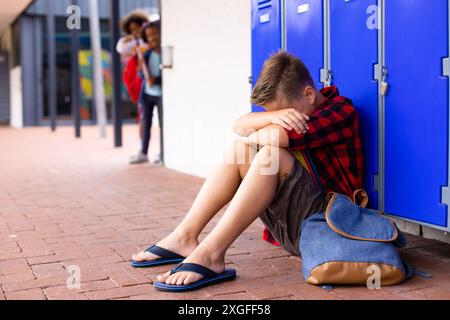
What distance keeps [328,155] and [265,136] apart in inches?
13.1

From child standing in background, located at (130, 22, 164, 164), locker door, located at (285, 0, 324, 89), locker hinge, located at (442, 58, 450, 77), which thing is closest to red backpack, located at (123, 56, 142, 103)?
child standing in background, located at (130, 22, 164, 164)

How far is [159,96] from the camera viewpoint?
734 centimetres

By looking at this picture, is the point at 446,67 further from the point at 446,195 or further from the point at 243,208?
the point at 243,208

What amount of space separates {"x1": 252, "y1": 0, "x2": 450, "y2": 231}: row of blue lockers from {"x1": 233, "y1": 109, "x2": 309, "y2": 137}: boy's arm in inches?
18.9

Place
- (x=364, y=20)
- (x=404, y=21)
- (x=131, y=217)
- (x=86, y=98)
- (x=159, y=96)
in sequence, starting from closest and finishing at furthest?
(x=404, y=21)
(x=364, y=20)
(x=131, y=217)
(x=159, y=96)
(x=86, y=98)

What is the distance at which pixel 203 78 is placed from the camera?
6.12 metres

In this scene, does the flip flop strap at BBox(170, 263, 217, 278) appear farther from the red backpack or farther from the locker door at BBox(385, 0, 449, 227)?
the red backpack

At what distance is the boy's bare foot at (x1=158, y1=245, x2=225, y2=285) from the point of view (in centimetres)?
252

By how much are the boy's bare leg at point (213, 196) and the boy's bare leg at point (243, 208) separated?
0.59 ft

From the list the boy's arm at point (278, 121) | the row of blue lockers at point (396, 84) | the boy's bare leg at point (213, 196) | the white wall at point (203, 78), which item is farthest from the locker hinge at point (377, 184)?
the white wall at point (203, 78)

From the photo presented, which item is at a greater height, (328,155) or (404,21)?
(404,21)
